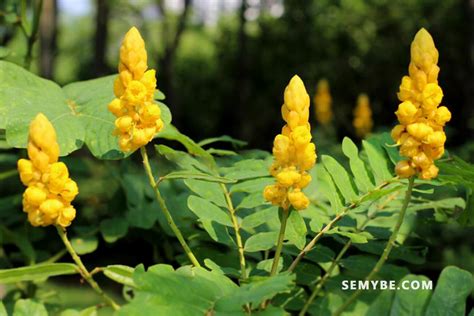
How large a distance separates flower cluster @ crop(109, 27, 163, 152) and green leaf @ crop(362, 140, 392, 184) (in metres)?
0.55

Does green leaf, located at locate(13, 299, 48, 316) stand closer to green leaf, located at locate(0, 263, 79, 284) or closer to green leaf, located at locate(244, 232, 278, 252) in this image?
green leaf, located at locate(0, 263, 79, 284)

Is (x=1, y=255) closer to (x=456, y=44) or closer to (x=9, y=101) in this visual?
(x=9, y=101)

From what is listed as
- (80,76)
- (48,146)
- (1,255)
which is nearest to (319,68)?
(80,76)

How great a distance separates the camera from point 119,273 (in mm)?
1234

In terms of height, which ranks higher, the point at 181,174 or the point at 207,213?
the point at 181,174

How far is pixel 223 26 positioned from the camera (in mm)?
14422

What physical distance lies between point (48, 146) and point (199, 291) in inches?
13.1

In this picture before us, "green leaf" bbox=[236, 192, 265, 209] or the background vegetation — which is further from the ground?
"green leaf" bbox=[236, 192, 265, 209]

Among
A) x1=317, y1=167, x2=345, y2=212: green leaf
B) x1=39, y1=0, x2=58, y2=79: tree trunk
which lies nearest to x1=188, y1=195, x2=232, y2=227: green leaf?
x1=317, y1=167, x2=345, y2=212: green leaf

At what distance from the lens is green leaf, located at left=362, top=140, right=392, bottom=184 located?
1563mm

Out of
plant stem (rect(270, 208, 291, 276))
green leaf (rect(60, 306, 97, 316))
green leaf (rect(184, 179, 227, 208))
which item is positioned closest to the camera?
plant stem (rect(270, 208, 291, 276))

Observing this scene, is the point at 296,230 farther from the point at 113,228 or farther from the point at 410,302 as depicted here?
the point at 113,228

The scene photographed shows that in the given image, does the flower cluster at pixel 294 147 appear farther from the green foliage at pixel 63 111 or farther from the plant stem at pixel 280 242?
the green foliage at pixel 63 111

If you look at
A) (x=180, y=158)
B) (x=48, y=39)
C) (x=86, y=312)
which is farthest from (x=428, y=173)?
(x=48, y=39)
